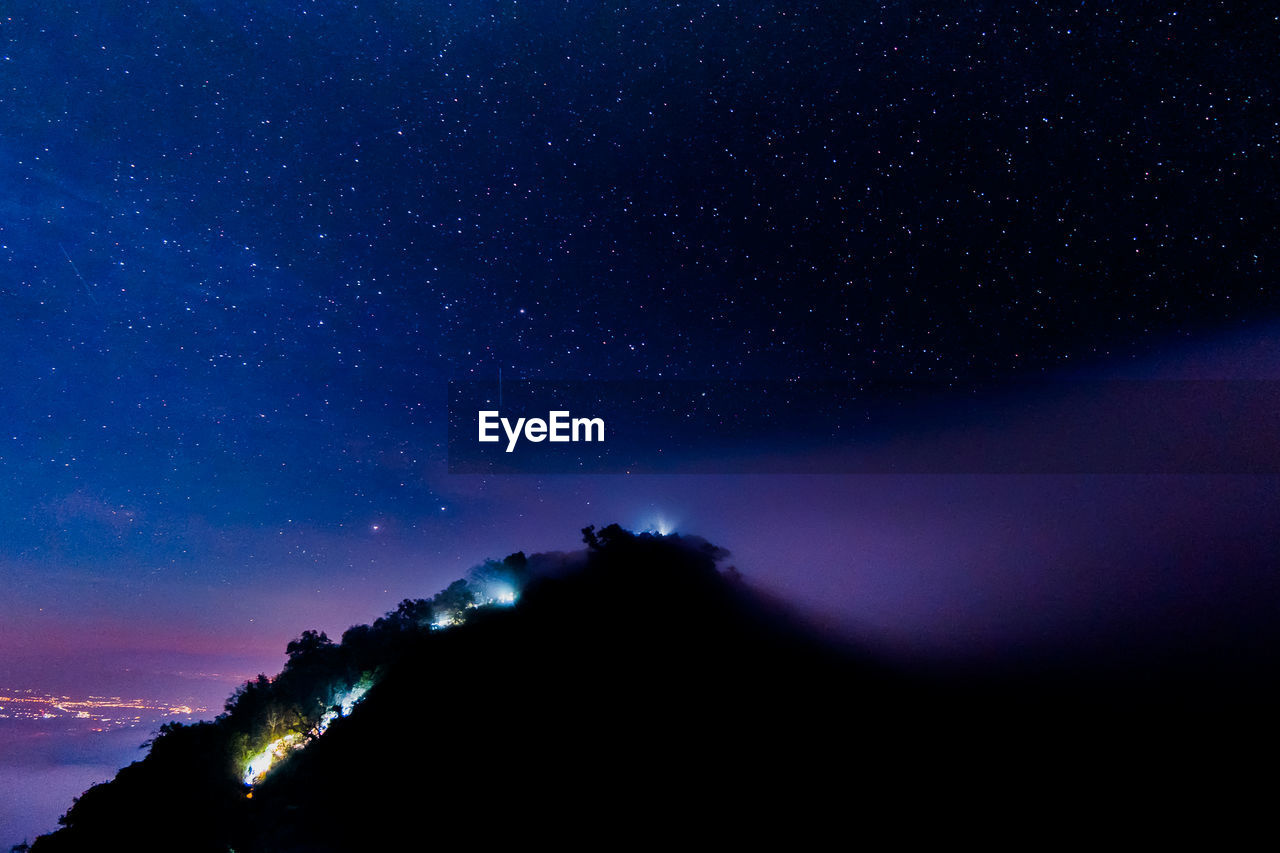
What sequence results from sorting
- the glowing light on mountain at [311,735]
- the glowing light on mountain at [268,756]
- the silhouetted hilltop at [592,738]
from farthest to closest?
1. the glowing light on mountain at [311,735]
2. the glowing light on mountain at [268,756]
3. the silhouetted hilltop at [592,738]

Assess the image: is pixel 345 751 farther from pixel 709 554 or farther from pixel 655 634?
pixel 709 554

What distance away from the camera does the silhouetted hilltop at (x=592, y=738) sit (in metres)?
21.9

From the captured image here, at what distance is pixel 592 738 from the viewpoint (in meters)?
24.8

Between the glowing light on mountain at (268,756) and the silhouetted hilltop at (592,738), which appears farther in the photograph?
the glowing light on mountain at (268,756)

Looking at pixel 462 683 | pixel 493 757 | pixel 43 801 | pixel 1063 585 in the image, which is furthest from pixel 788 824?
pixel 43 801

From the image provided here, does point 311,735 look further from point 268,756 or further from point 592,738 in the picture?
point 592,738

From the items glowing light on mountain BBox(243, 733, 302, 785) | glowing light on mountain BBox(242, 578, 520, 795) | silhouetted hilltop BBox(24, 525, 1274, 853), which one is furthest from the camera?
glowing light on mountain BBox(242, 578, 520, 795)

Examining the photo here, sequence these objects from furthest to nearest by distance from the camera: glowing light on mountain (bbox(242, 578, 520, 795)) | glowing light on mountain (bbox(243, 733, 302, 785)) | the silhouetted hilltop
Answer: glowing light on mountain (bbox(242, 578, 520, 795)) < glowing light on mountain (bbox(243, 733, 302, 785)) < the silhouetted hilltop

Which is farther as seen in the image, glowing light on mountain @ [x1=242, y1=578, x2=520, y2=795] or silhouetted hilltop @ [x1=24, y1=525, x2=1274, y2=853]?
glowing light on mountain @ [x1=242, y1=578, x2=520, y2=795]

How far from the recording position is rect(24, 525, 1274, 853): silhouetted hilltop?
2191 centimetres

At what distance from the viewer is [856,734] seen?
28.7m

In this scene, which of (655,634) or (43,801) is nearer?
(655,634)

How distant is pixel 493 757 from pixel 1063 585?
132 feet

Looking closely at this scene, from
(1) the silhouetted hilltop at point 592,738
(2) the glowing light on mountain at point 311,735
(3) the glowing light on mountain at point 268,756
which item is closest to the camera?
(1) the silhouetted hilltop at point 592,738
